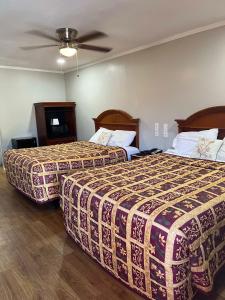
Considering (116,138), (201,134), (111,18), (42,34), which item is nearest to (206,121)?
(201,134)

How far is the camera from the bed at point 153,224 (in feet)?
4.40

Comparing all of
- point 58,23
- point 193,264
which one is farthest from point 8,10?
point 193,264

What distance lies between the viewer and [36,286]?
178cm

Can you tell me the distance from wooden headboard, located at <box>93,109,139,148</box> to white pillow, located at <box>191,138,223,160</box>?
4.88ft

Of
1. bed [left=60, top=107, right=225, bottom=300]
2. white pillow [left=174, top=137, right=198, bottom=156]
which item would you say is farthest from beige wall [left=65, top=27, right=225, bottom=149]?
bed [left=60, top=107, right=225, bottom=300]

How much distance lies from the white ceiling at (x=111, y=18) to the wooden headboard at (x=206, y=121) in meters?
1.13

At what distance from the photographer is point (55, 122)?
19.6 ft

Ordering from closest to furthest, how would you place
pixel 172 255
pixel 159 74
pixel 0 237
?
pixel 172 255
pixel 0 237
pixel 159 74

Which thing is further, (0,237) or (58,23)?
(58,23)

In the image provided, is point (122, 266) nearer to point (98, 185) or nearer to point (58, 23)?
point (98, 185)

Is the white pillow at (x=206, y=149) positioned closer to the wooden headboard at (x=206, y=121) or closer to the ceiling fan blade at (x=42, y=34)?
the wooden headboard at (x=206, y=121)

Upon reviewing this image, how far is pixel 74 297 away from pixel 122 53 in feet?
13.0

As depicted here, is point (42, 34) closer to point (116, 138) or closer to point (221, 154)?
point (116, 138)

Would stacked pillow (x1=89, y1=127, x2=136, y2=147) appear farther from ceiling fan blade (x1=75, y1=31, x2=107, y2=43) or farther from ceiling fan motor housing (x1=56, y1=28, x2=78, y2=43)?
ceiling fan motor housing (x1=56, y1=28, x2=78, y2=43)
